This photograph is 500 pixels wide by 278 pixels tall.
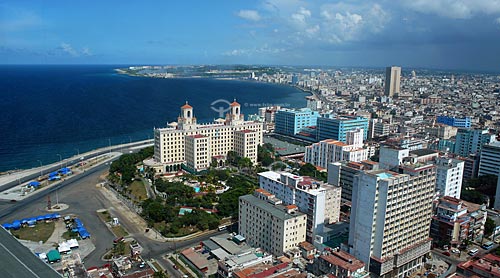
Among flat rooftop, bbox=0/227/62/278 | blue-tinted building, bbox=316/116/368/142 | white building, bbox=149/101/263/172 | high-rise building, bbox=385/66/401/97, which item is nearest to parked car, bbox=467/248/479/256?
flat rooftop, bbox=0/227/62/278

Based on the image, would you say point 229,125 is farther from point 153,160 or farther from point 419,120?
point 419,120

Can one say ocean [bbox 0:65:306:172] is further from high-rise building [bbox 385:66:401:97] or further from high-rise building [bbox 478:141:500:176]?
high-rise building [bbox 478:141:500:176]

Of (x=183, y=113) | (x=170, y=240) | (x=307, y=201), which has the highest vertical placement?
(x=183, y=113)

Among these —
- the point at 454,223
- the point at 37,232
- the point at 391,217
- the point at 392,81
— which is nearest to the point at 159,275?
the point at 37,232

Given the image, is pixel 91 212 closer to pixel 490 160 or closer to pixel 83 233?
pixel 83 233

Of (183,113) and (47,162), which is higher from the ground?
(183,113)

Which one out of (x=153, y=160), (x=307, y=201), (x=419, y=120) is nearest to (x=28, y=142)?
(x=153, y=160)

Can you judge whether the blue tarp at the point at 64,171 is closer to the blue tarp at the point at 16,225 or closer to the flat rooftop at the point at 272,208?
the blue tarp at the point at 16,225
